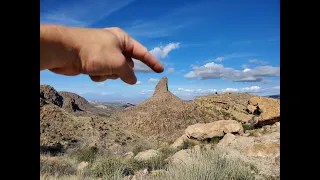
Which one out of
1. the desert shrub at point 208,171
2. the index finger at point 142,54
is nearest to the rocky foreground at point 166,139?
the desert shrub at point 208,171

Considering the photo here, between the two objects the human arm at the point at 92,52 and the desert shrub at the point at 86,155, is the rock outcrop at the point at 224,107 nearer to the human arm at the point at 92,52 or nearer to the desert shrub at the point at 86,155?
the desert shrub at the point at 86,155

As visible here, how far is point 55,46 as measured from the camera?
2.17 ft

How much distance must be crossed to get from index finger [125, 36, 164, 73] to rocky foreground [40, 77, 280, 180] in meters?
3.95

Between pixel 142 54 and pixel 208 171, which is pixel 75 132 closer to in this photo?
pixel 208 171

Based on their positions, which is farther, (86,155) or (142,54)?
(86,155)

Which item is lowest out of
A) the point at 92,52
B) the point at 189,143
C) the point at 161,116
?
the point at 189,143

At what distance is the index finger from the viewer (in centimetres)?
75

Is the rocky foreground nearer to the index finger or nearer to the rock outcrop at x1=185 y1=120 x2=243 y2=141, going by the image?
the rock outcrop at x1=185 y1=120 x2=243 y2=141

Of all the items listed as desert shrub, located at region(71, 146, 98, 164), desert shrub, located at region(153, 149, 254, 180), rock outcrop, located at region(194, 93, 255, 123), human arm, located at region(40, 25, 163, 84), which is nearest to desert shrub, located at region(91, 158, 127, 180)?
desert shrub, located at region(153, 149, 254, 180)

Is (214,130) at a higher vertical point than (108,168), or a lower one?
higher

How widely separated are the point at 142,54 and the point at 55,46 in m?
0.19

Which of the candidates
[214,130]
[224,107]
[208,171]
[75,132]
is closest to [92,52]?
[208,171]
